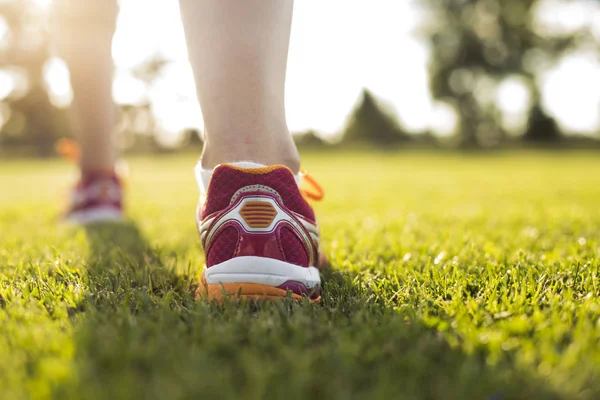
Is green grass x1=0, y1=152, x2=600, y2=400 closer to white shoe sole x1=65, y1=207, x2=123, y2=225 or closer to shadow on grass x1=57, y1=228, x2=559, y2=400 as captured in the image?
shadow on grass x1=57, y1=228, x2=559, y2=400

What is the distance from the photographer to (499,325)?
102 centimetres

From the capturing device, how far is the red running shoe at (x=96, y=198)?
8.95ft

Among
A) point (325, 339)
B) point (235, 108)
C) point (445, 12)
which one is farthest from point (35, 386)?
point (445, 12)

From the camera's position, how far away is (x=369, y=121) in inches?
1720

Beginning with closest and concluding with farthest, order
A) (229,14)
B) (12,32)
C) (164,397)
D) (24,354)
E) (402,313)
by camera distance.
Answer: (164,397) < (24,354) < (402,313) < (229,14) < (12,32)

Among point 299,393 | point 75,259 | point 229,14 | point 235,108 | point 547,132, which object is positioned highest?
point 229,14

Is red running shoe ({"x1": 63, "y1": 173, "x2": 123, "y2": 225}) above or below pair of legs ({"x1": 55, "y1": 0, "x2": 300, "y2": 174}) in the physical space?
below

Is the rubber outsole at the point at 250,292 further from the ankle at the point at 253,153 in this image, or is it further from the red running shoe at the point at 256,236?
the ankle at the point at 253,153

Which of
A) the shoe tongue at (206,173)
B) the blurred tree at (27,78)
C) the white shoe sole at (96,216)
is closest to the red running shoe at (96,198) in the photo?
the white shoe sole at (96,216)

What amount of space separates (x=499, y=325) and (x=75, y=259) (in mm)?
1314

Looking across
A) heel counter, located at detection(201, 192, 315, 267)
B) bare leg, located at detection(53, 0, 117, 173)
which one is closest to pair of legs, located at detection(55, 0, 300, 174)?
heel counter, located at detection(201, 192, 315, 267)

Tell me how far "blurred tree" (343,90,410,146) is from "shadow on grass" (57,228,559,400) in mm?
41788

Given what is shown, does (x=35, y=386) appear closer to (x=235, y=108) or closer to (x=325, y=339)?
(x=325, y=339)

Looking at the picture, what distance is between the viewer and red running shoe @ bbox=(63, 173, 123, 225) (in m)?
2.73
